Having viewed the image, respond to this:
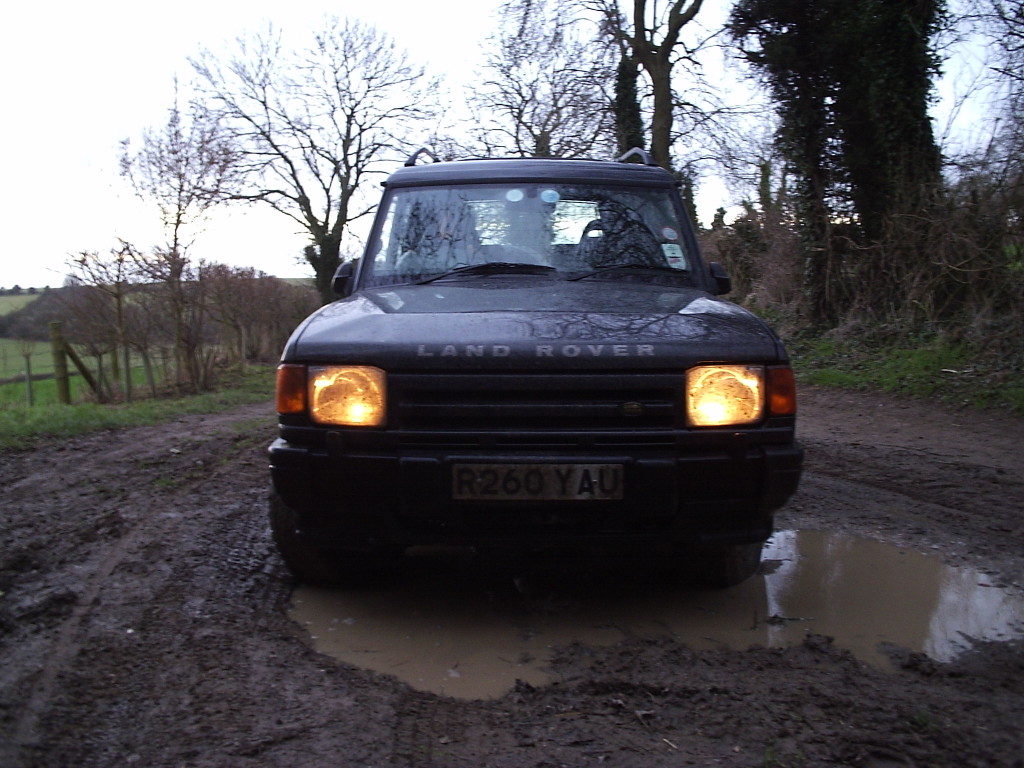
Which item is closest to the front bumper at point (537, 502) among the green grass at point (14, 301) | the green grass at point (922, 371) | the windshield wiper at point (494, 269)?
the windshield wiper at point (494, 269)

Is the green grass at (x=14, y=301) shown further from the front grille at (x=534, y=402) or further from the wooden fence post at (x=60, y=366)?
the front grille at (x=534, y=402)

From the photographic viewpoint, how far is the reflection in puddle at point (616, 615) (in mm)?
3131

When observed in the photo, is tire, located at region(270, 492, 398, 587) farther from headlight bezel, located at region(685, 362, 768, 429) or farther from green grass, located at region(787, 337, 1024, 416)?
green grass, located at region(787, 337, 1024, 416)

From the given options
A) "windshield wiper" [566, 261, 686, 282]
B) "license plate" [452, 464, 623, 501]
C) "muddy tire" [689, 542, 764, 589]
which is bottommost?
"muddy tire" [689, 542, 764, 589]

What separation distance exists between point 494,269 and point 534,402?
3.98 feet

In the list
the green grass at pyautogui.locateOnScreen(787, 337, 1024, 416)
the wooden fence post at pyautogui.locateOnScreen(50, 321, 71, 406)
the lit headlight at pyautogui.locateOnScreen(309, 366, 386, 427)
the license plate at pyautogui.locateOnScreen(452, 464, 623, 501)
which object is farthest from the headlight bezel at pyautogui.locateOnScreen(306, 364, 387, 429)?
the wooden fence post at pyautogui.locateOnScreen(50, 321, 71, 406)

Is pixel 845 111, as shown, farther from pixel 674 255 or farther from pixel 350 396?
pixel 350 396

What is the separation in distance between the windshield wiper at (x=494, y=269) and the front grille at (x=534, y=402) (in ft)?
3.65

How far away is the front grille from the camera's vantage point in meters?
3.10

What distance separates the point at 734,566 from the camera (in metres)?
3.76

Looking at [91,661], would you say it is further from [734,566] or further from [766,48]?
[766,48]

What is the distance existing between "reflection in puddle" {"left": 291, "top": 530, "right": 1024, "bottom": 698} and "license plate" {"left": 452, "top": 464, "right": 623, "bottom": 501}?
59cm

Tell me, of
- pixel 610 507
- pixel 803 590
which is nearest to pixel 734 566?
pixel 803 590

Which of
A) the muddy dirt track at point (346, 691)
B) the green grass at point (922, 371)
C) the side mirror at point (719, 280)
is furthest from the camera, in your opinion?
the green grass at point (922, 371)
